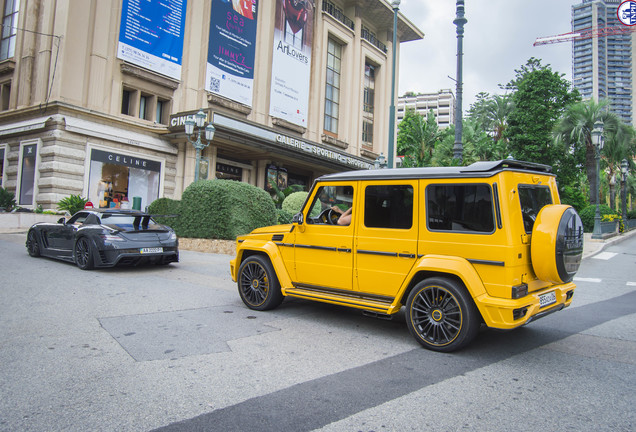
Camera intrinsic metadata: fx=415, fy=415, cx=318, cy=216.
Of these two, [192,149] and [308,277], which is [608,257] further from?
[192,149]

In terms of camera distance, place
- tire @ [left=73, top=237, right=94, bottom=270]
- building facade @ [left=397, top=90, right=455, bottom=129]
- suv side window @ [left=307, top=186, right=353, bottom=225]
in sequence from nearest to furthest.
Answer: suv side window @ [left=307, top=186, right=353, bottom=225] < tire @ [left=73, top=237, right=94, bottom=270] < building facade @ [left=397, top=90, right=455, bottom=129]

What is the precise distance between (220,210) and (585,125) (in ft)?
94.3

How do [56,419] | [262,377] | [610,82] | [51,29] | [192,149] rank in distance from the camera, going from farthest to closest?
[610,82], [192,149], [51,29], [262,377], [56,419]

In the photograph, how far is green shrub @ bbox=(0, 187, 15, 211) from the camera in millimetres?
19141

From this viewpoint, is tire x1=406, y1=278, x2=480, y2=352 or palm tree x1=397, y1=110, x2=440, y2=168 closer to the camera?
tire x1=406, y1=278, x2=480, y2=352

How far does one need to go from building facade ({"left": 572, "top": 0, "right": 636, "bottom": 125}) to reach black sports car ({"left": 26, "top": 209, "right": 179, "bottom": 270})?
462 ft

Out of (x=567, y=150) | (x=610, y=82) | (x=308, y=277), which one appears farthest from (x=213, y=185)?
(x=610, y=82)

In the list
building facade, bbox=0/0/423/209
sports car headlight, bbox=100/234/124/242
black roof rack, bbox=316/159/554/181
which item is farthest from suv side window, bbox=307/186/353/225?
building facade, bbox=0/0/423/209

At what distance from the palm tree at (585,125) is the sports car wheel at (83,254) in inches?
1237

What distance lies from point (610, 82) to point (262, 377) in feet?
519

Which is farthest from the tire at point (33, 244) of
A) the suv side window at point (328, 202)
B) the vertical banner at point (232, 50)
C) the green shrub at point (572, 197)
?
the green shrub at point (572, 197)

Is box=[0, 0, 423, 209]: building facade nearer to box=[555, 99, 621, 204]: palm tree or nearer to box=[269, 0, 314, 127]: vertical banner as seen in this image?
box=[269, 0, 314, 127]: vertical banner

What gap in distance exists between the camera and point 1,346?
3984mm

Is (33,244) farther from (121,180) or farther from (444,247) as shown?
(121,180)
